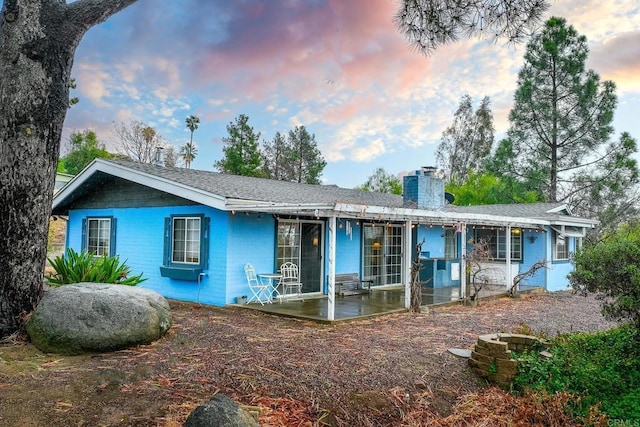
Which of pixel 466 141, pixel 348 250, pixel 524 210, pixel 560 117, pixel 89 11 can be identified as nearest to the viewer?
pixel 89 11

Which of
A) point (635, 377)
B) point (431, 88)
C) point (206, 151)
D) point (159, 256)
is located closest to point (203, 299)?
point (159, 256)

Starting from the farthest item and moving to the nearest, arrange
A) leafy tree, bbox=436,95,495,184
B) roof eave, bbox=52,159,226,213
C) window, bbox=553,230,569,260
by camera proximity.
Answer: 1. leafy tree, bbox=436,95,495,184
2. window, bbox=553,230,569,260
3. roof eave, bbox=52,159,226,213

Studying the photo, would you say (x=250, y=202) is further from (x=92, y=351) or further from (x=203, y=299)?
(x=92, y=351)

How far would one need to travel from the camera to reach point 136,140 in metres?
33.1

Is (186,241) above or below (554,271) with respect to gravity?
above

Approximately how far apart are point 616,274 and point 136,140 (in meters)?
33.3

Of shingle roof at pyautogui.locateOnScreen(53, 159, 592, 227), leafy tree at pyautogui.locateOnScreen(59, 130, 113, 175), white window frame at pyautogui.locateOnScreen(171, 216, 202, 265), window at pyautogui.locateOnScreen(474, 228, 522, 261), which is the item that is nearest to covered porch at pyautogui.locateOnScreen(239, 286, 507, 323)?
white window frame at pyautogui.locateOnScreen(171, 216, 202, 265)

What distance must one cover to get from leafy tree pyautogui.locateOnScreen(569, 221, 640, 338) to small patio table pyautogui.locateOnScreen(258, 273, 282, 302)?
6.10m

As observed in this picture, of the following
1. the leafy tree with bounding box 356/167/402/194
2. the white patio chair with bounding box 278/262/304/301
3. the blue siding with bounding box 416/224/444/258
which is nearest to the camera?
the white patio chair with bounding box 278/262/304/301

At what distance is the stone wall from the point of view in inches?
203

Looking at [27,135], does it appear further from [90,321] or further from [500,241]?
[500,241]

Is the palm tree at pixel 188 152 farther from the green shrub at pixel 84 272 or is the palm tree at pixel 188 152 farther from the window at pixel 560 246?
the green shrub at pixel 84 272

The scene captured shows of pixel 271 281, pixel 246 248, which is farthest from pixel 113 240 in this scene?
pixel 271 281

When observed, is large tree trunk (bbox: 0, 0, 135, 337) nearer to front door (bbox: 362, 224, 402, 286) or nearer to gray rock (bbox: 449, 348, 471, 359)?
gray rock (bbox: 449, 348, 471, 359)
